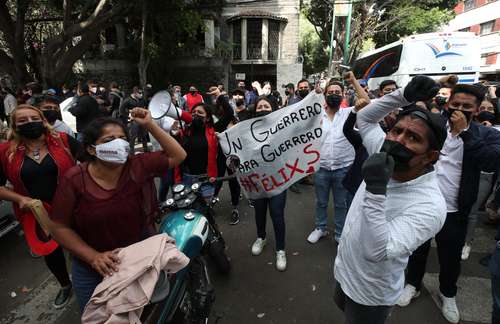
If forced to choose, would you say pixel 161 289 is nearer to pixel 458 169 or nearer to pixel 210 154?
pixel 210 154

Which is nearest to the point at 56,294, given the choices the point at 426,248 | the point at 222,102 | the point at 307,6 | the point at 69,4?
the point at 222,102

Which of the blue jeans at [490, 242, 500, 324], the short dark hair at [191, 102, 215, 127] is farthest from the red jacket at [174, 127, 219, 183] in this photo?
the blue jeans at [490, 242, 500, 324]

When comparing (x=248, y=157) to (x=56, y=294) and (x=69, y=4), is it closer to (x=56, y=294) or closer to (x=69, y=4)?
(x=56, y=294)

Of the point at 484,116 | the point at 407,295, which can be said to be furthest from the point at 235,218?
the point at 484,116

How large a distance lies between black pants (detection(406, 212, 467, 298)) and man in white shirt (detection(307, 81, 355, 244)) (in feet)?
3.54

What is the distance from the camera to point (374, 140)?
6.89ft

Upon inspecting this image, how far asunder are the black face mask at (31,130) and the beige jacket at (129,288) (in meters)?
1.77

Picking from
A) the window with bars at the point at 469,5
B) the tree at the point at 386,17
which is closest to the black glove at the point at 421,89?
the tree at the point at 386,17

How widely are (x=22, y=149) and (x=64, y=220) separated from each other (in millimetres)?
1365

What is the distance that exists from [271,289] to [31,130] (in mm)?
2687

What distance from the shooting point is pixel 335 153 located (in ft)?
11.6

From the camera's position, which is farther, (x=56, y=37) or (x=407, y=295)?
(x=56, y=37)

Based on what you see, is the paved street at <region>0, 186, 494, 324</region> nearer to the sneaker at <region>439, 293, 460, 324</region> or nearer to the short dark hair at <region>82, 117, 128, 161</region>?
the sneaker at <region>439, 293, 460, 324</region>

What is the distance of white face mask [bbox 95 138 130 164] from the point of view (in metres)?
1.78
